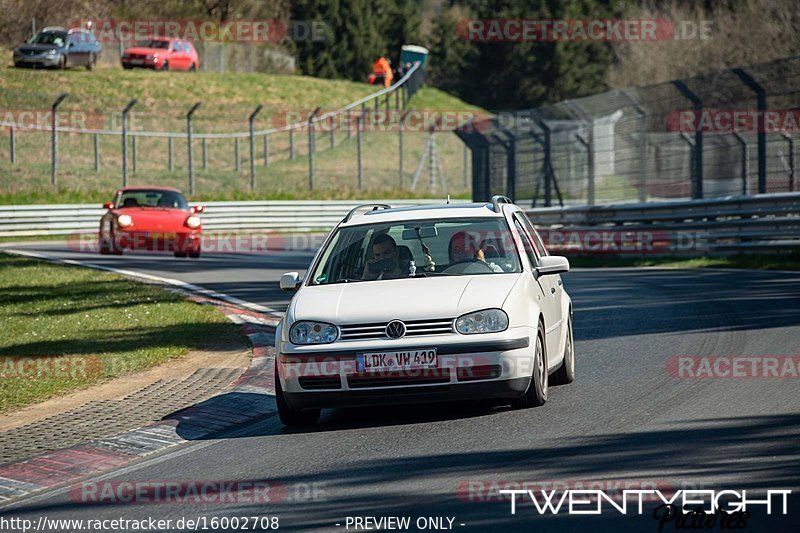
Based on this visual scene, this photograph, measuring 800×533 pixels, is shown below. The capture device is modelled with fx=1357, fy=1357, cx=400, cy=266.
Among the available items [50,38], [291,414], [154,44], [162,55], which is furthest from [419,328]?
[154,44]

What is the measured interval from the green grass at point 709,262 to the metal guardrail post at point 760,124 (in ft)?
3.71

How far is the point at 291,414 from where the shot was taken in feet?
29.9

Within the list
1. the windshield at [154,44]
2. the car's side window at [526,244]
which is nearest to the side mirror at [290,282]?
the car's side window at [526,244]

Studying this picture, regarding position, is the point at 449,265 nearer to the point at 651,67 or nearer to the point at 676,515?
the point at 676,515

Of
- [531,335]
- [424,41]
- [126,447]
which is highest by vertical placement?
[424,41]

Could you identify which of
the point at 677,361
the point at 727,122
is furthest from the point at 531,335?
the point at 727,122

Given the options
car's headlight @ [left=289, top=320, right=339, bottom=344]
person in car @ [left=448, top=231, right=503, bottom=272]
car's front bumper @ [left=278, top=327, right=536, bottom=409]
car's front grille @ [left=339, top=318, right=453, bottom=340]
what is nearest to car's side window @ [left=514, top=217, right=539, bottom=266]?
person in car @ [left=448, top=231, right=503, bottom=272]

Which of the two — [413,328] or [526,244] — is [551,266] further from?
[413,328]

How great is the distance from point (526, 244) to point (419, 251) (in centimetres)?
84

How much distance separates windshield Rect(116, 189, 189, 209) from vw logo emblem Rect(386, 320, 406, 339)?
18862 millimetres

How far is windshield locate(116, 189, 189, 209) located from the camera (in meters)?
27.2

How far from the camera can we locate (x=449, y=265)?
9.79 metres

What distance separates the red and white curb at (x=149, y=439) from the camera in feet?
25.7

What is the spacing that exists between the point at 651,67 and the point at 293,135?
116 ft
